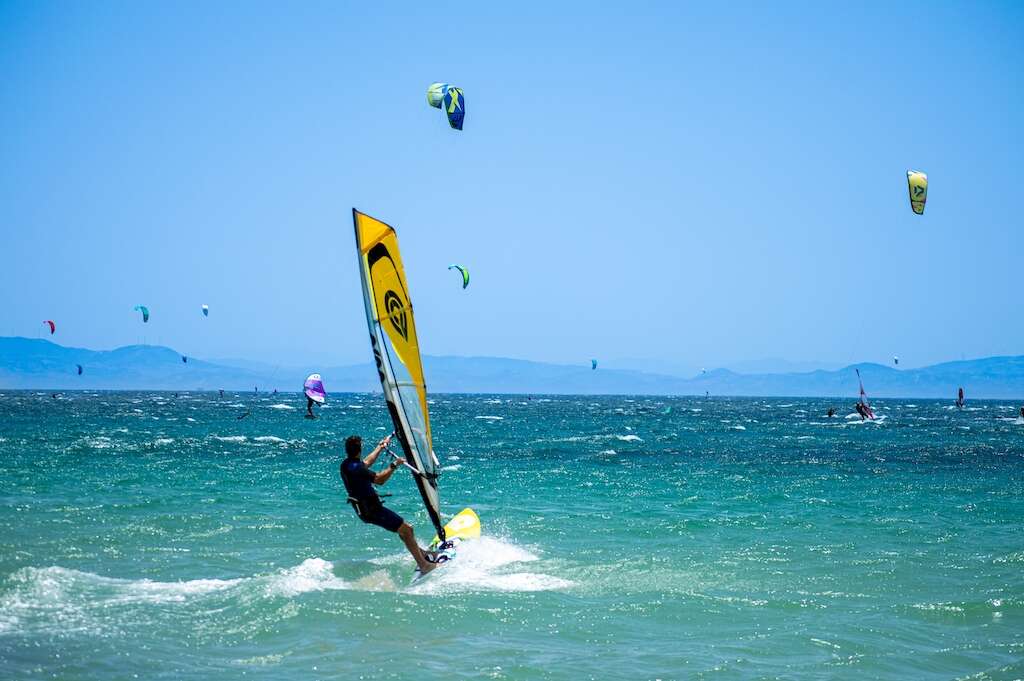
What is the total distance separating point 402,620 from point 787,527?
8381 millimetres

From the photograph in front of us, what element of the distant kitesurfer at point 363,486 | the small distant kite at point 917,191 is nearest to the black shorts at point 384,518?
the distant kitesurfer at point 363,486

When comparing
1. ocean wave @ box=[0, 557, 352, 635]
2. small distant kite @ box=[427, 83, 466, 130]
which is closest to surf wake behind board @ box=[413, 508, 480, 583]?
ocean wave @ box=[0, 557, 352, 635]

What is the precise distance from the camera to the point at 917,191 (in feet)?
81.8

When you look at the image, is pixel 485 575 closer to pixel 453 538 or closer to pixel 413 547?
pixel 413 547

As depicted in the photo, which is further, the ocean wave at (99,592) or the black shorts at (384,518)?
the black shorts at (384,518)

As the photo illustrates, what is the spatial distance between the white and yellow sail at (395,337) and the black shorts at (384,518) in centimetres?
47

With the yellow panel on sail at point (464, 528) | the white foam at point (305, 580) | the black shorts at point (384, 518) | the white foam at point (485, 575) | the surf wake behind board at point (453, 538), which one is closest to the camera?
the white foam at point (305, 580)

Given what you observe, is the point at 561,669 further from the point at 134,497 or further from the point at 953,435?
the point at 953,435

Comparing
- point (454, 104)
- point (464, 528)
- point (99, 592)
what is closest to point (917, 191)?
point (454, 104)

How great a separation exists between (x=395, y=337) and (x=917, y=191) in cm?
1943

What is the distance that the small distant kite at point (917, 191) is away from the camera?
81.3 feet

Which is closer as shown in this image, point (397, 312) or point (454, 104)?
point (397, 312)

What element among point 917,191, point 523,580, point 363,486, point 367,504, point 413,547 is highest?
point 917,191

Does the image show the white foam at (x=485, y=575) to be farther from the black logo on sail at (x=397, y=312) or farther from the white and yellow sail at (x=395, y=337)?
the black logo on sail at (x=397, y=312)
